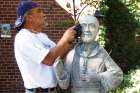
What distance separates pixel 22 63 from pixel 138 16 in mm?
5647

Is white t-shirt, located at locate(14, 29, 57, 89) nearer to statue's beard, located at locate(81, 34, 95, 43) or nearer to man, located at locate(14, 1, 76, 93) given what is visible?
man, located at locate(14, 1, 76, 93)

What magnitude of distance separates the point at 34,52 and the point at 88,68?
0.53 m

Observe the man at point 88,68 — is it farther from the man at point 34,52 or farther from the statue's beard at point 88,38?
the man at point 34,52

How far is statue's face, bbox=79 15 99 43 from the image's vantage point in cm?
493

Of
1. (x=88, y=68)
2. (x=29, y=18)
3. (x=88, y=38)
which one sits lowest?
(x=88, y=68)

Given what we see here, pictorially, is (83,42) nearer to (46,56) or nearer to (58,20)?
(46,56)

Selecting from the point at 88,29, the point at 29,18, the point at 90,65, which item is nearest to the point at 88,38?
the point at 88,29

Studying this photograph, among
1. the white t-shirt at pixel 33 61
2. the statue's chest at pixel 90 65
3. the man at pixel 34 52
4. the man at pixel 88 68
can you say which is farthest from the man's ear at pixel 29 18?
the statue's chest at pixel 90 65

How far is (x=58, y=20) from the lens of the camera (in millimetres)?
11664

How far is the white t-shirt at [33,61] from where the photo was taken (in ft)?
16.3

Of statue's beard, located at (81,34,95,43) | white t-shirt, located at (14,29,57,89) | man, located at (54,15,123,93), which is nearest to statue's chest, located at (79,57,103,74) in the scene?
man, located at (54,15,123,93)

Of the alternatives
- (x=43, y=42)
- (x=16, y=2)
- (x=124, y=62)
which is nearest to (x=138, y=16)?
(x=124, y=62)

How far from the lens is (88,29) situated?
493cm

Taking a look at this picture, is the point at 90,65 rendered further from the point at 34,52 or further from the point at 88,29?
the point at 34,52
